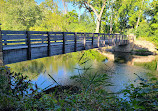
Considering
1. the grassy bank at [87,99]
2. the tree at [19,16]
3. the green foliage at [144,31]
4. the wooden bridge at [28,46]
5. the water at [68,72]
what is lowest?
the water at [68,72]

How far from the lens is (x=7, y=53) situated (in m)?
6.53

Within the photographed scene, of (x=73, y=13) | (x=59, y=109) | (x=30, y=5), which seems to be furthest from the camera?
(x=73, y=13)

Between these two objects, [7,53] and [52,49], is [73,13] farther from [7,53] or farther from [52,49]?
[7,53]

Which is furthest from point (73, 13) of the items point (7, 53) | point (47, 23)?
point (7, 53)

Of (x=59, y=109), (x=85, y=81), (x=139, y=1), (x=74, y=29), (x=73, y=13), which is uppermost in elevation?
(x=139, y=1)

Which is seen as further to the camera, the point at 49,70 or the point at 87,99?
the point at 49,70

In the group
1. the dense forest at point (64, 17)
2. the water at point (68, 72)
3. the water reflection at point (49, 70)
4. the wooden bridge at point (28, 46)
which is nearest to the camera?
the wooden bridge at point (28, 46)

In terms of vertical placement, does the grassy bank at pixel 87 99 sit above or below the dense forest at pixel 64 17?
below

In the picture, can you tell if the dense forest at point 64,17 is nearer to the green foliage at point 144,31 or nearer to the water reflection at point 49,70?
the green foliage at point 144,31

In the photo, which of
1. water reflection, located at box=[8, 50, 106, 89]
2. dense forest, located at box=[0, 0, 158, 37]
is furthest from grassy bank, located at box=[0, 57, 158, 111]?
dense forest, located at box=[0, 0, 158, 37]

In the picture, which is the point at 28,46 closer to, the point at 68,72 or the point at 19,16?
the point at 68,72

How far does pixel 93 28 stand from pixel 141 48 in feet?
40.7

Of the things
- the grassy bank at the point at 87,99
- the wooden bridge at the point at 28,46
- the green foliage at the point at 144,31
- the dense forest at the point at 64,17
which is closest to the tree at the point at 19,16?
the dense forest at the point at 64,17

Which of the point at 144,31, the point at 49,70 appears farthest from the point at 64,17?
the point at 49,70
